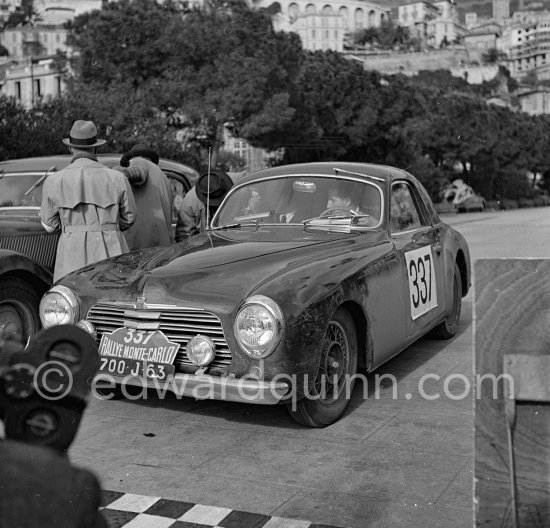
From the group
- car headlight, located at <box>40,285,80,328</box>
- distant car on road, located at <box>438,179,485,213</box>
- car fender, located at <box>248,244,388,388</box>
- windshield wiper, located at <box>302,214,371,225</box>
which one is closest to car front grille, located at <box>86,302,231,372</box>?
car headlight, located at <box>40,285,80,328</box>

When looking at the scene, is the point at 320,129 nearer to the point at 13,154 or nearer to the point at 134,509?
the point at 13,154

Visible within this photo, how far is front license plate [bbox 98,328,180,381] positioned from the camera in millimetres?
5164

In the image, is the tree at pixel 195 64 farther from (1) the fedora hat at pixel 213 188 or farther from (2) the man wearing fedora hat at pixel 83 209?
→ (2) the man wearing fedora hat at pixel 83 209

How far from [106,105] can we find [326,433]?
30.9 meters

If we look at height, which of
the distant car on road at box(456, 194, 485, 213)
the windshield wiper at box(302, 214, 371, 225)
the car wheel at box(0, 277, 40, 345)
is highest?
the windshield wiper at box(302, 214, 371, 225)

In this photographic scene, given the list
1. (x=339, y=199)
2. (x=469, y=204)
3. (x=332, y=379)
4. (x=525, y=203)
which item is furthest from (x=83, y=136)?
(x=525, y=203)

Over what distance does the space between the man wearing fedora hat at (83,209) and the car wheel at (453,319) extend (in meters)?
2.88

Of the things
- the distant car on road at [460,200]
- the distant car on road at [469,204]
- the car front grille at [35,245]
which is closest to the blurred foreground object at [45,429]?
the car front grille at [35,245]

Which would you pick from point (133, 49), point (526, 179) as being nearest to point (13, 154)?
point (133, 49)

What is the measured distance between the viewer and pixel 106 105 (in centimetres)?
3459

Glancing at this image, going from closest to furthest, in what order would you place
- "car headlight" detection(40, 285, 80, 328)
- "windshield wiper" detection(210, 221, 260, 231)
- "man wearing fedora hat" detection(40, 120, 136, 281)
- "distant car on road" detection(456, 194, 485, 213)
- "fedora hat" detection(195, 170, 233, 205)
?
"car headlight" detection(40, 285, 80, 328)
"windshield wiper" detection(210, 221, 260, 231)
"man wearing fedora hat" detection(40, 120, 136, 281)
"fedora hat" detection(195, 170, 233, 205)
"distant car on road" detection(456, 194, 485, 213)

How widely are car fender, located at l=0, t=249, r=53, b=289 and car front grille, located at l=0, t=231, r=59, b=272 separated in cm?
22

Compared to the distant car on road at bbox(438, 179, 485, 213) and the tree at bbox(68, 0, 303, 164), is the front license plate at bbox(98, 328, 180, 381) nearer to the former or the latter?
the tree at bbox(68, 0, 303, 164)

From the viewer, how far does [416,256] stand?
267 inches
